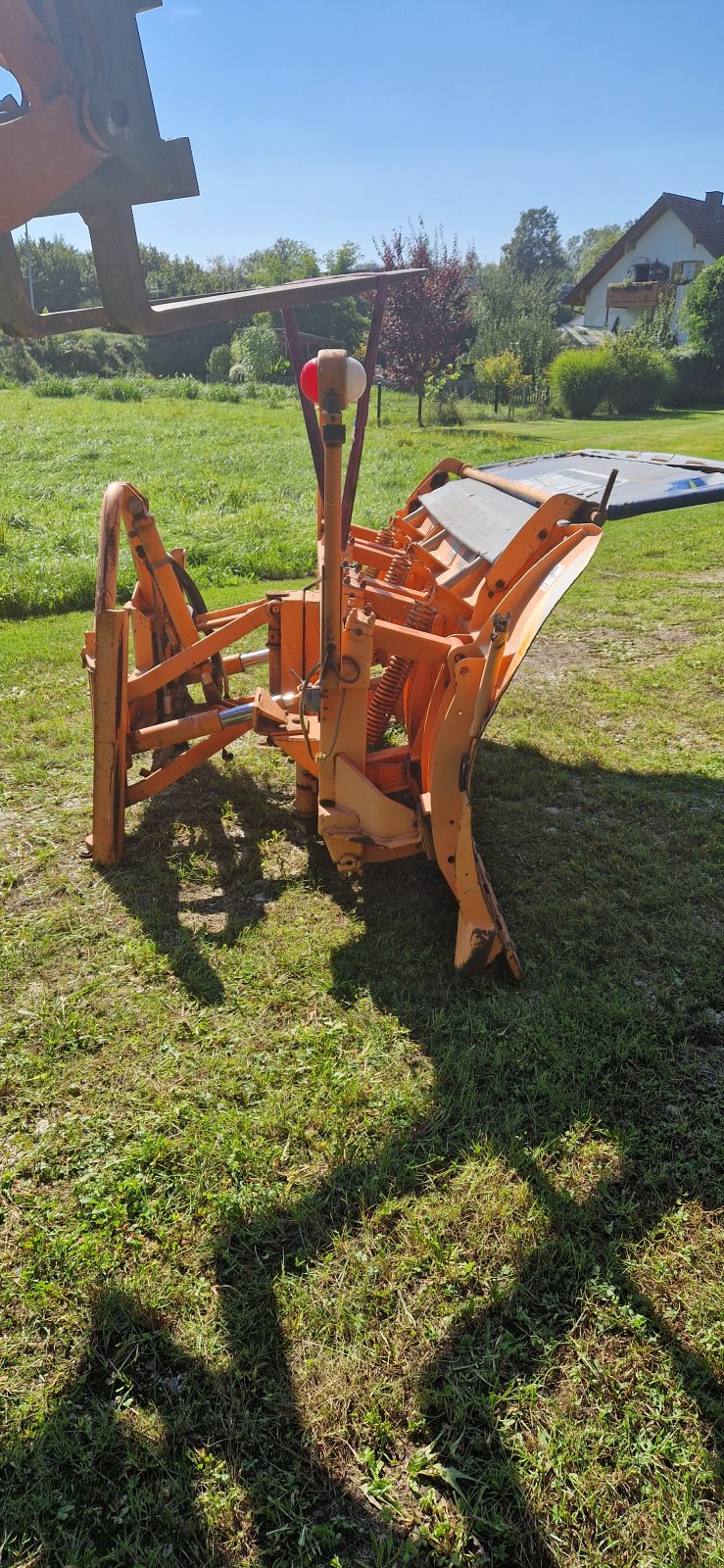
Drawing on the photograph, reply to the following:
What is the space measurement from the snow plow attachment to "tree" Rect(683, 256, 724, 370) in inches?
1061

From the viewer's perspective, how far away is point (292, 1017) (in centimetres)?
292

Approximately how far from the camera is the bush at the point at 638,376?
26.1 meters

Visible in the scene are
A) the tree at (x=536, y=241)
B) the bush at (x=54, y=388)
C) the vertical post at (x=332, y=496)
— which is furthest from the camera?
the tree at (x=536, y=241)

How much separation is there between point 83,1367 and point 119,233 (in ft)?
7.52

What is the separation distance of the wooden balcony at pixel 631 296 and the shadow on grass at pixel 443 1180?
127ft

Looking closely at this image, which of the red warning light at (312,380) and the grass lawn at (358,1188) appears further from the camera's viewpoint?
the red warning light at (312,380)

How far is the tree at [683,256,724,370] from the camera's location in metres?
27.3

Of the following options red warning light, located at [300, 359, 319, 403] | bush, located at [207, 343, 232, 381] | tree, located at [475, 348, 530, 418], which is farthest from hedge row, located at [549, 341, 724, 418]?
red warning light, located at [300, 359, 319, 403]

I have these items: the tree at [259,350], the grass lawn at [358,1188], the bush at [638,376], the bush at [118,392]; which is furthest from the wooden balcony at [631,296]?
the grass lawn at [358,1188]

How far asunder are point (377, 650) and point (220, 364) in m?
32.9

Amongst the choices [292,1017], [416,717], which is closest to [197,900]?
[292,1017]

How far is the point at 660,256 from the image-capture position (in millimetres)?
36781

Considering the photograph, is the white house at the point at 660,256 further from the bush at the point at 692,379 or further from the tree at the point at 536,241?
the tree at the point at 536,241

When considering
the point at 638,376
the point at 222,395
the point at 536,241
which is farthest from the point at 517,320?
the point at 536,241
